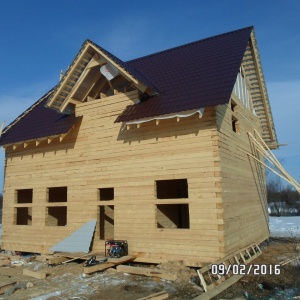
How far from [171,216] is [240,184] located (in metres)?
3.83

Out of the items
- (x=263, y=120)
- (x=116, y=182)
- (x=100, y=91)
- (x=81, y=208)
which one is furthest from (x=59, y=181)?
(x=263, y=120)

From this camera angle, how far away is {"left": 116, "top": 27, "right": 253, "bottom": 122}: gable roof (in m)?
10.4

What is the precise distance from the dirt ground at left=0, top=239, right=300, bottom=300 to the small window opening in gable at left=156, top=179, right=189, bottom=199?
518 centimetres

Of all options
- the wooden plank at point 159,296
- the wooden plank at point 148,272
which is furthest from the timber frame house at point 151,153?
the wooden plank at point 159,296

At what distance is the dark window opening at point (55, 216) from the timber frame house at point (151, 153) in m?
0.11

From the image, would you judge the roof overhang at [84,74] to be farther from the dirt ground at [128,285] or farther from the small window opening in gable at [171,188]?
the dirt ground at [128,285]

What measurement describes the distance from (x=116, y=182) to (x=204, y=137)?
12.6ft

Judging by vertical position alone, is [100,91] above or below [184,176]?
above

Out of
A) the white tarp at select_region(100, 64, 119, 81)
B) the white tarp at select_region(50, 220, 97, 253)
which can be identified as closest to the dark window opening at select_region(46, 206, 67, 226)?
the white tarp at select_region(50, 220, 97, 253)

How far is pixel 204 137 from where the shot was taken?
1038 centimetres

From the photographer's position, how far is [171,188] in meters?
15.7

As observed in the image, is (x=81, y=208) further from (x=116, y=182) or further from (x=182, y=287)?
(x=182, y=287)

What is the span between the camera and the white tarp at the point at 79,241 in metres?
12.0
